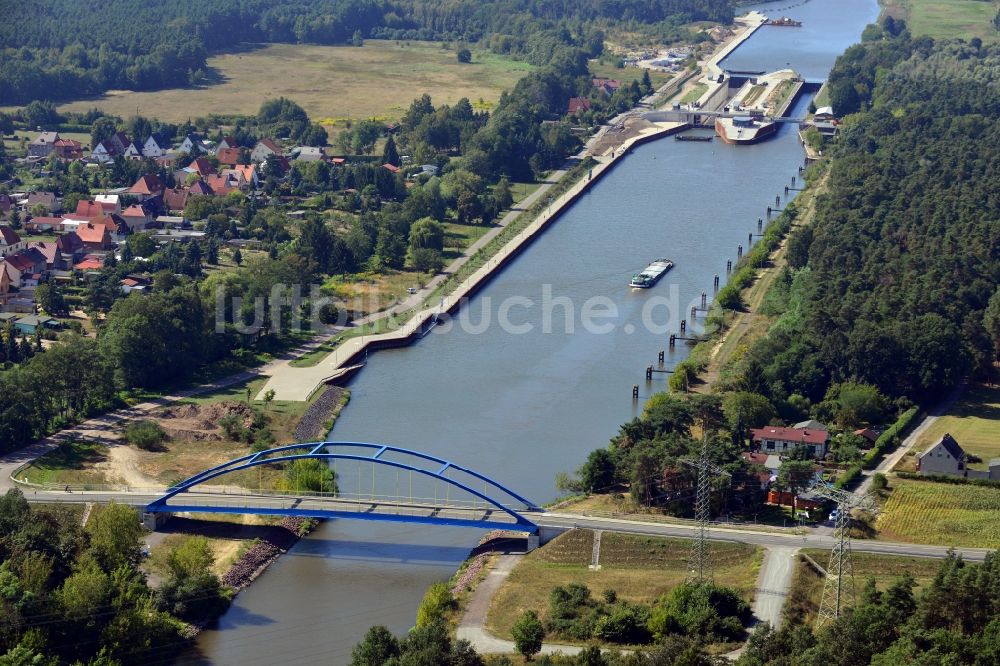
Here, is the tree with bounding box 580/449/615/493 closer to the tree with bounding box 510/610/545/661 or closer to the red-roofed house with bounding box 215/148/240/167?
the tree with bounding box 510/610/545/661

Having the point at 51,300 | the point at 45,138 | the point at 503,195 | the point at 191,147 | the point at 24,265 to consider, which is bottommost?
the point at 51,300

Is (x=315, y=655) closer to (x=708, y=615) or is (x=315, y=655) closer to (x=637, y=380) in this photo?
(x=708, y=615)

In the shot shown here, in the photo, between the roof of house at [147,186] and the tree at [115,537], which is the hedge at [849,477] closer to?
the tree at [115,537]

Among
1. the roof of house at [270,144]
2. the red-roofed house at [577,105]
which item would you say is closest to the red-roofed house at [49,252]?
the roof of house at [270,144]

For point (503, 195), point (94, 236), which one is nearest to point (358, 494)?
point (94, 236)

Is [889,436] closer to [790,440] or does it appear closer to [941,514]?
[790,440]

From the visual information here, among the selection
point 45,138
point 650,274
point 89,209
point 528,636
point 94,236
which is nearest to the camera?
point 528,636
